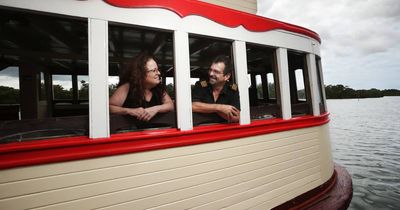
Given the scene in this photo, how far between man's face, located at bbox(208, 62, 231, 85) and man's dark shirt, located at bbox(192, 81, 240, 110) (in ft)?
0.28

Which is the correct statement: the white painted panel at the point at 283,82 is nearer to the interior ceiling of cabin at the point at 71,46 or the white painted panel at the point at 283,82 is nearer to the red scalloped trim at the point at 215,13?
the interior ceiling of cabin at the point at 71,46

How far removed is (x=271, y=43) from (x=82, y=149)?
9.32 ft

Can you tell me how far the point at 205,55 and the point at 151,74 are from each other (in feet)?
9.49

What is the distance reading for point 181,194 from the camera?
2.45 m

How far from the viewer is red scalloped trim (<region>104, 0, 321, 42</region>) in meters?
2.33

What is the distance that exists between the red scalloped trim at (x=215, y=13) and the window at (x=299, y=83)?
0.83 m

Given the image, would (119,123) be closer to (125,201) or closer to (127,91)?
(127,91)

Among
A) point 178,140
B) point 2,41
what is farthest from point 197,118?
point 2,41

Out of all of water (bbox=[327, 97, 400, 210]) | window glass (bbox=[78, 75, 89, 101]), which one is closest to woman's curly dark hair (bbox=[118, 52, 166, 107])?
window glass (bbox=[78, 75, 89, 101])

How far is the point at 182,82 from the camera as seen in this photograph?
8.29 ft

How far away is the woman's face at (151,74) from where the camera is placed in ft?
8.20

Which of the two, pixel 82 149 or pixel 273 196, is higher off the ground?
pixel 82 149

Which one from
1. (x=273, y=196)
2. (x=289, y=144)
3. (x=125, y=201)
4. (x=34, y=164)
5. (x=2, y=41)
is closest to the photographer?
(x=34, y=164)

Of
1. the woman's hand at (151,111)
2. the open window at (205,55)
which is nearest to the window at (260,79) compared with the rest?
the open window at (205,55)
